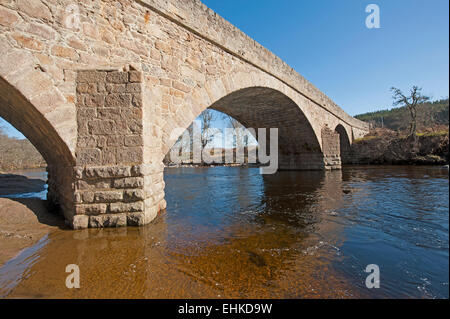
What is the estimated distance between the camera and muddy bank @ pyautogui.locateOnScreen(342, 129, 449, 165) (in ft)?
47.9

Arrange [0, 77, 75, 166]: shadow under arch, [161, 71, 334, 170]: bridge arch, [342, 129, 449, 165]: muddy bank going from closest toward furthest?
[0, 77, 75, 166]: shadow under arch < [161, 71, 334, 170]: bridge arch < [342, 129, 449, 165]: muddy bank

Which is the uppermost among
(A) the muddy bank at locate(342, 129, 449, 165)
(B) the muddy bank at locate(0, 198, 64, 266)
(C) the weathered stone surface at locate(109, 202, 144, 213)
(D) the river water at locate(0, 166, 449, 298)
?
(A) the muddy bank at locate(342, 129, 449, 165)

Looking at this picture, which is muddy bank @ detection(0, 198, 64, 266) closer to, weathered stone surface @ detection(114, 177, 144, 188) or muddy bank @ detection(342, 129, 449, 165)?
weathered stone surface @ detection(114, 177, 144, 188)

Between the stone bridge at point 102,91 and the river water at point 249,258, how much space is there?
23.3 inches

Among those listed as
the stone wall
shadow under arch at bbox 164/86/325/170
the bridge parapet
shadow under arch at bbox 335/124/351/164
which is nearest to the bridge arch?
shadow under arch at bbox 164/86/325/170

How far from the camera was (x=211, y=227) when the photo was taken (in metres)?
3.32

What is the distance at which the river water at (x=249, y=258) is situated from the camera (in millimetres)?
1664

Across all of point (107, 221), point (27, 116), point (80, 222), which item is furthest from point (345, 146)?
point (27, 116)

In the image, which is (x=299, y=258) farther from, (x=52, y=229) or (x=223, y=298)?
(x=52, y=229)

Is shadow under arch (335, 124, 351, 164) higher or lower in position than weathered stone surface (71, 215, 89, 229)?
higher

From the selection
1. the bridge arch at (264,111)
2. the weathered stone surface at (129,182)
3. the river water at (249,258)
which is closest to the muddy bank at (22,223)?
the river water at (249,258)

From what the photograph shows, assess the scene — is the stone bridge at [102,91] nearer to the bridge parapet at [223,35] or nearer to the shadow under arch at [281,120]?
the bridge parapet at [223,35]

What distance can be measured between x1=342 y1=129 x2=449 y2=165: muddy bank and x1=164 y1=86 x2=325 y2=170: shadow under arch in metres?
7.60

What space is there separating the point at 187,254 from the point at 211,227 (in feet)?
3.27
